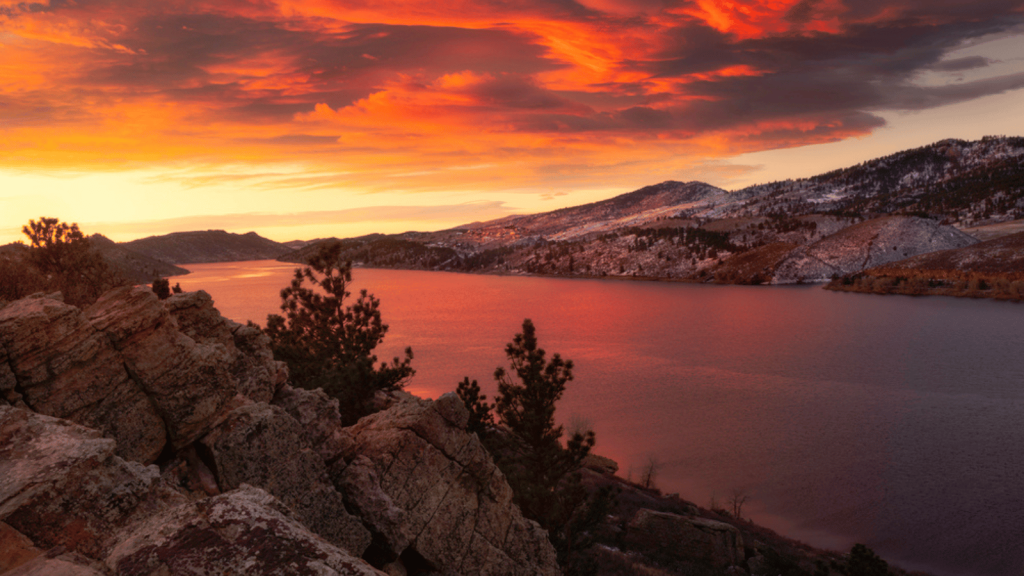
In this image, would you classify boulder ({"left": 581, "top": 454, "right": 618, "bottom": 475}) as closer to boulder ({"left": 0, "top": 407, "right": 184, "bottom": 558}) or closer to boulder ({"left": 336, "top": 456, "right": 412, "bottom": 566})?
boulder ({"left": 336, "top": 456, "right": 412, "bottom": 566})

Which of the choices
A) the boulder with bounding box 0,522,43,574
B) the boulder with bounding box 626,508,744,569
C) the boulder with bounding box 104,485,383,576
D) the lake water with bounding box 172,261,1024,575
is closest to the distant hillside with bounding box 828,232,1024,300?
the lake water with bounding box 172,261,1024,575

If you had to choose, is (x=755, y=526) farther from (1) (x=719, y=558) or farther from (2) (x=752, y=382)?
(2) (x=752, y=382)

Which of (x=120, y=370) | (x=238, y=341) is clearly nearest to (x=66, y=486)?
(x=120, y=370)

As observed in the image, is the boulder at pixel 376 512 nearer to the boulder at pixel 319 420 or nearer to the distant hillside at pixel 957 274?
the boulder at pixel 319 420

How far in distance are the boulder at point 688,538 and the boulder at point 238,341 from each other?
2300 centimetres

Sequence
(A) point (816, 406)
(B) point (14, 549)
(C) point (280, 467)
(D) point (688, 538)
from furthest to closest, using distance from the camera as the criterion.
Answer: (A) point (816, 406) → (D) point (688, 538) → (C) point (280, 467) → (B) point (14, 549)

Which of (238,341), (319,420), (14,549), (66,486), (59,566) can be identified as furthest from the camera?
(238,341)

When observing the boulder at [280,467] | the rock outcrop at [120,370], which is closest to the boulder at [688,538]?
the boulder at [280,467]

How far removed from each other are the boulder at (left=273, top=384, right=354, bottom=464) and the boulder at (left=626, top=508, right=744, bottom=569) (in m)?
21.6

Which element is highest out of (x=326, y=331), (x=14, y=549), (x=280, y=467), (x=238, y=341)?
(x=238, y=341)

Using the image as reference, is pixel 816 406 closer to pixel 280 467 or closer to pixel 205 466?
pixel 280 467

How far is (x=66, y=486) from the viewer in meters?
7.29

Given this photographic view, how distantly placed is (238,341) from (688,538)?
981 inches

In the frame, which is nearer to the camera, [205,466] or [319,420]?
[205,466]
